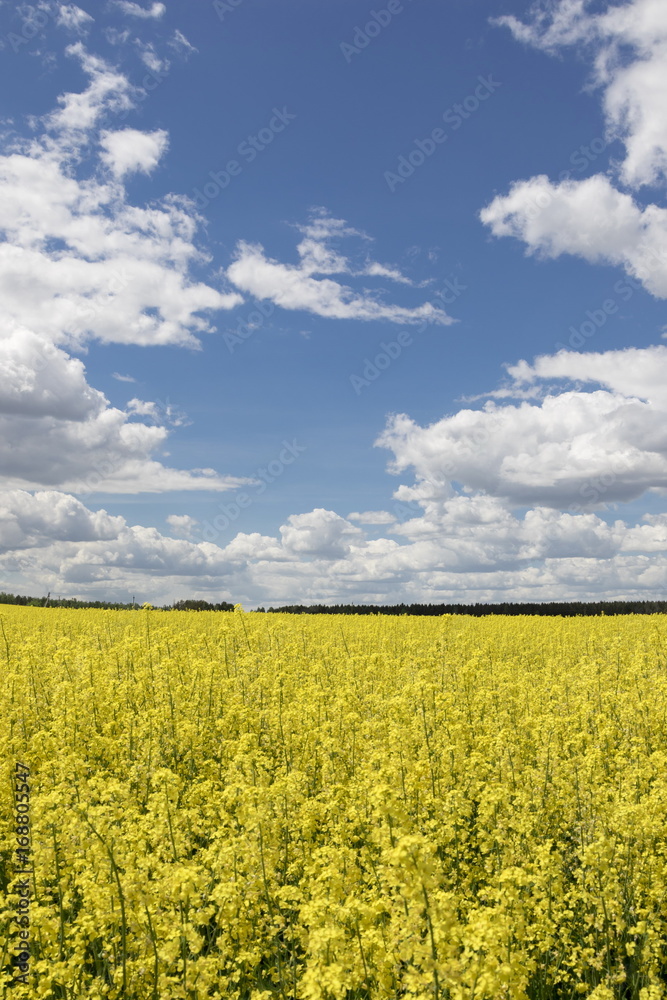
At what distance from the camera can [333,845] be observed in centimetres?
561

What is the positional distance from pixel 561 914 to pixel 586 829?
67.6 inches

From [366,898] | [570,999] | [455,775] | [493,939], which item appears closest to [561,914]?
[570,999]

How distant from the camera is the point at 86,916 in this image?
4.30 metres

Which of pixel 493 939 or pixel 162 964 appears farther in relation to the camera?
pixel 162 964

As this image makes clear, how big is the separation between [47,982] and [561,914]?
360cm

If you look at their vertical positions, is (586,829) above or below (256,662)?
below

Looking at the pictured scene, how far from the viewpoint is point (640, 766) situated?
23.7 ft

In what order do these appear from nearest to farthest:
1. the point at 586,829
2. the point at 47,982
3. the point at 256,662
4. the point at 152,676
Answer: the point at 47,982 < the point at 586,829 < the point at 152,676 < the point at 256,662

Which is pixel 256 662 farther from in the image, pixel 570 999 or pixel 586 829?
pixel 570 999

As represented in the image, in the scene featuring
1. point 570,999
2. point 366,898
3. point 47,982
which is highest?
point 366,898

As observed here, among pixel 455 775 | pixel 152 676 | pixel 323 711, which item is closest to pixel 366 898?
pixel 455 775

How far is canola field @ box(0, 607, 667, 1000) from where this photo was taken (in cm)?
388

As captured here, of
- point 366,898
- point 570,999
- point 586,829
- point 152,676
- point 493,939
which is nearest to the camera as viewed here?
point 493,939

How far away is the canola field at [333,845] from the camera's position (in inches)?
153
